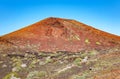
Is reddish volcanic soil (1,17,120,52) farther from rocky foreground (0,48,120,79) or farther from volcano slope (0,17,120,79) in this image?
rocky foreground (0,48,120,79)

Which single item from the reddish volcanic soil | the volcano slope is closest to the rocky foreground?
the volcano slope

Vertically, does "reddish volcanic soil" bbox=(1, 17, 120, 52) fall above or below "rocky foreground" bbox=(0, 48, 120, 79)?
above

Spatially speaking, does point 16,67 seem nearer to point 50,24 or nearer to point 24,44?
point 24,44

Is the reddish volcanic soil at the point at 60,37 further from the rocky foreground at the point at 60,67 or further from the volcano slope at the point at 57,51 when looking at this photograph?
the rocky foreground at the point at 60,67

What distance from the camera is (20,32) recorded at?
36.7 metres

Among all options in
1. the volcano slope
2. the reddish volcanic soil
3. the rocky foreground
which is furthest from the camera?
the reddish volcanic soil

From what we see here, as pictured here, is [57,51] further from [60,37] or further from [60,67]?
[60,67]

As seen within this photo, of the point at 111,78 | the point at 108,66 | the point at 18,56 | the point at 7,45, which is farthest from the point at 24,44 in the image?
the point at 111,78

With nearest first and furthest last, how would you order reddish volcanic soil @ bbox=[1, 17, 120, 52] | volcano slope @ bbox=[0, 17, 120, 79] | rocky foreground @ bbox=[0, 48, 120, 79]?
1. rocky foreground @ bbox=[0, 48, 120, 79]
2. volcano slope @ bbox=[0, 17, 120, 79]
3. reddish volcanic soil @ bbox=[1, 17, 120, 52]

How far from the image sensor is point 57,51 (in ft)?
102

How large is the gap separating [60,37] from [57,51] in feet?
16.0

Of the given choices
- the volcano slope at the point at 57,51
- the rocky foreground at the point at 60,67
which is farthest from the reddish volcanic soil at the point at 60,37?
the rocky foreground at the point at 60,67

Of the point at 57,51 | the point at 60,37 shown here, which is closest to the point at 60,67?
the point at 57,51

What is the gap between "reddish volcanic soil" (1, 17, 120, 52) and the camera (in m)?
33.0
